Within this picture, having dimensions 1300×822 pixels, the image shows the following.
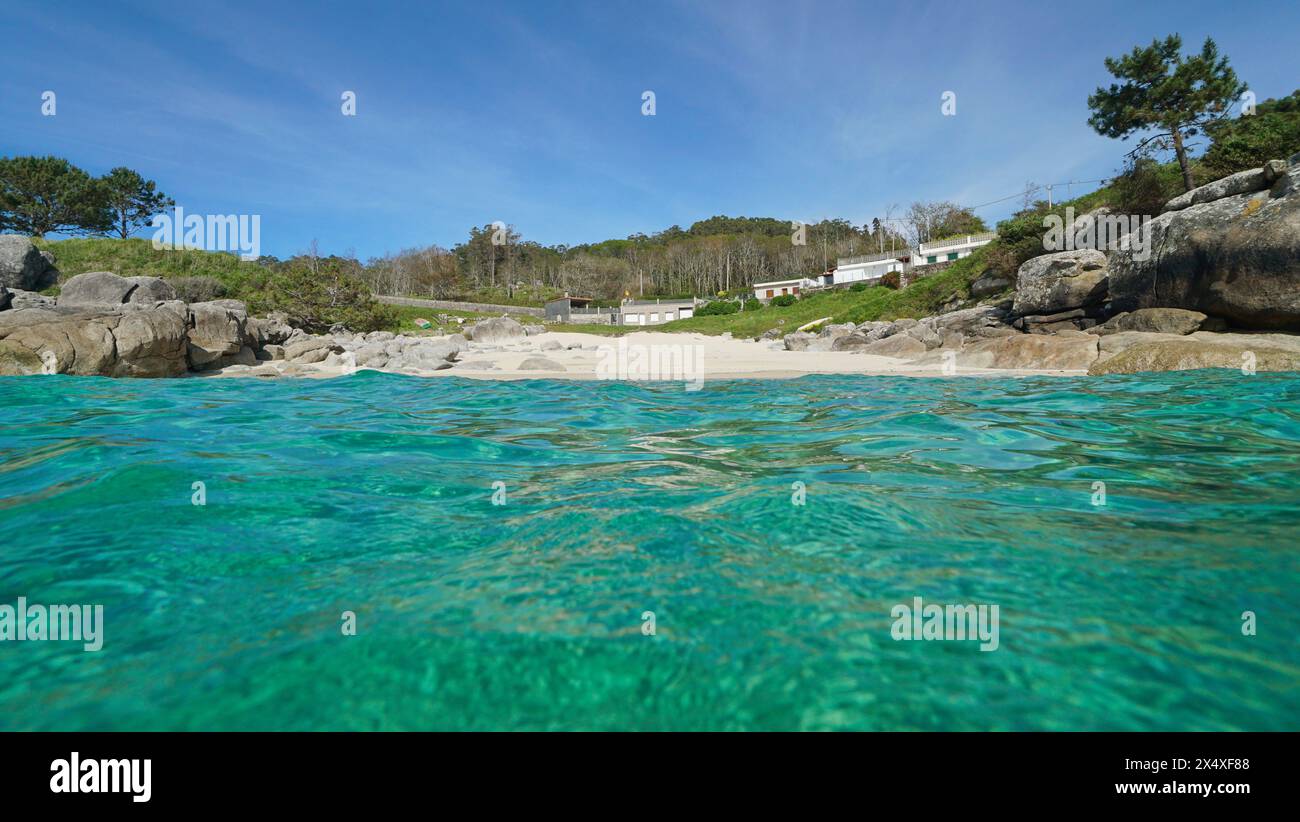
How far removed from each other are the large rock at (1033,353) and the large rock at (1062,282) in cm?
349

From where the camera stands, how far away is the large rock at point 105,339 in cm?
1341

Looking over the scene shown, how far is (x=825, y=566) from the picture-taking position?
275 cm

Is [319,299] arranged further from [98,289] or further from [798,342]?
[798,342]

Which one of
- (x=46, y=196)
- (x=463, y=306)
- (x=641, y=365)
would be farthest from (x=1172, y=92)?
(x=46, y=196)

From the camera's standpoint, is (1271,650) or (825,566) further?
(825,566)

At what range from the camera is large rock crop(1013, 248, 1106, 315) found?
16.7m

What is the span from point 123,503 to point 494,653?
3.28 m

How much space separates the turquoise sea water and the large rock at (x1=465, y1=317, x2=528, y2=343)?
22039 mm
